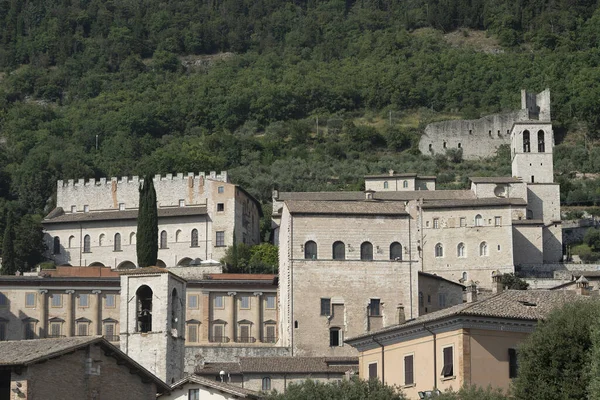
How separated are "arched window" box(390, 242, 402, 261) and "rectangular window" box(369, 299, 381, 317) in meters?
2.82

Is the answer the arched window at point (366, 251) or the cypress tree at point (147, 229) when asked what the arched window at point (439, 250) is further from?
the arched window at point (366, 251)

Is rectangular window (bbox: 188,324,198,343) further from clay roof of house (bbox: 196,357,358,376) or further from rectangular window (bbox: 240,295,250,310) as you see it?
clay roof of house (bbox: 196,357,358,376)

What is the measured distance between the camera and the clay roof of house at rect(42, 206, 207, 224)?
10831cm

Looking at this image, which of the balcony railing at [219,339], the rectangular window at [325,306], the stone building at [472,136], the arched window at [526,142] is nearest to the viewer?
the rectangular window at [325,306]

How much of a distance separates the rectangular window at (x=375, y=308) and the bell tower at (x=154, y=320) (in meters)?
20.8

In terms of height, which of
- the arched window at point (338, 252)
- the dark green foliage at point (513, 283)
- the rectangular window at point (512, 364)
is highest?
the arched window at point (338, 252)

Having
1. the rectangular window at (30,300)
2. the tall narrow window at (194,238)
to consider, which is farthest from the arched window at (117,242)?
the rectangular window at (30,300)

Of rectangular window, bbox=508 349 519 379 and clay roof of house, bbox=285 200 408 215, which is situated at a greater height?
clay roof of house, bbox=285 200 408 215

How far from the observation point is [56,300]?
8906 cm

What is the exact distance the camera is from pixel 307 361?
6712 centimetres

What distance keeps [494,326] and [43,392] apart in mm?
15603

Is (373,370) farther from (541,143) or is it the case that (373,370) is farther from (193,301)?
(541,143)

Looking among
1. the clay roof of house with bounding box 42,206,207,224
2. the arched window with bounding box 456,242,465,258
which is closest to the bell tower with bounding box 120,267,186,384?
the arched window with bounding box 456,242,465,258

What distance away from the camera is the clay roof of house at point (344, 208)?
8006 centimetres
